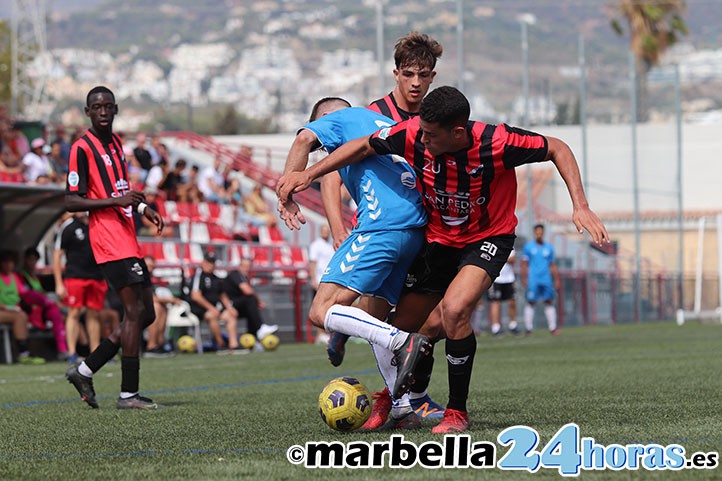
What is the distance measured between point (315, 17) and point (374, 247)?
593 ft

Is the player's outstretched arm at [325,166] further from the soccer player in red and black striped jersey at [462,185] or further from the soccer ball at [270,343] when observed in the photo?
the soccer ball at [270,343]

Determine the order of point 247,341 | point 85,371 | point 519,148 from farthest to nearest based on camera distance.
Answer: point 247,341 → point 85,371 → point 519,148

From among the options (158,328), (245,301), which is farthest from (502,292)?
(158,328)

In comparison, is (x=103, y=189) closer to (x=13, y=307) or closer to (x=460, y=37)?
(x=13, y=307)

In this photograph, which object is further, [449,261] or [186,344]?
[186,344]

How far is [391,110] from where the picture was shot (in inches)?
285

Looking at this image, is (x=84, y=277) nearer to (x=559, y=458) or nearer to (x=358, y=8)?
(x=559, y=458)

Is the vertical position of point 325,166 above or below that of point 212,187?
above

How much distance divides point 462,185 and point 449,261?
1.92 feet

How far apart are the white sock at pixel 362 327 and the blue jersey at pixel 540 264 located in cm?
1850

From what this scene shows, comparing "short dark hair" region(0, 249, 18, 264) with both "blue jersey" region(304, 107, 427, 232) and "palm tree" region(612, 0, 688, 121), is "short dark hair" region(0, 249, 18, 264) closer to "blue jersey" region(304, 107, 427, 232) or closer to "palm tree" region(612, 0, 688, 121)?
"blue jersey" region(304, 107, 427, 232)

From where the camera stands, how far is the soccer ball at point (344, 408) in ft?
21.2

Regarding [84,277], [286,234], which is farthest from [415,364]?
[286,234]

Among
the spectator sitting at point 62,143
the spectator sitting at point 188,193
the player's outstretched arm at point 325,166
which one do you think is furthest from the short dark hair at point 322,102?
the spectator sitting at point 188,193
